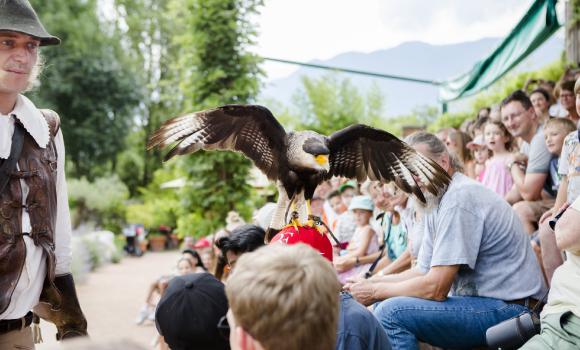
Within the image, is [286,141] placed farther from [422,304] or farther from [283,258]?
[283,258]

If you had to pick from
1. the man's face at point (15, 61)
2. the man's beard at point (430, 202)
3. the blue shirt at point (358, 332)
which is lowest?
the blue shirt at point (358, 332)

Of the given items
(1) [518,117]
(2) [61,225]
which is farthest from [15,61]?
(1) [518,117]

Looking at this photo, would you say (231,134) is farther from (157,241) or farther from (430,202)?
(157,241)

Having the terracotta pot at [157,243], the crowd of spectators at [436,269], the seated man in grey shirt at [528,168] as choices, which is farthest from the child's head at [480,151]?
the terracotta pot at [157,243]

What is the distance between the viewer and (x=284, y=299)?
1126 millimetres

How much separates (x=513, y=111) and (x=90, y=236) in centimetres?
1177

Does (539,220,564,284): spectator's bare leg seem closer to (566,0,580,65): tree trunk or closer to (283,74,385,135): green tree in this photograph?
(566,0,580,65): tree trunk

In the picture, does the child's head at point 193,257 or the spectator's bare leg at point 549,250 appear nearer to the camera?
the spectator's bare leg at point 549,250

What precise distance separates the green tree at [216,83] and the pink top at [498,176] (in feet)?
15.0

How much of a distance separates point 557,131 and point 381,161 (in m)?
1.42

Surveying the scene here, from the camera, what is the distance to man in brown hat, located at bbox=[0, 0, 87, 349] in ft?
5.53

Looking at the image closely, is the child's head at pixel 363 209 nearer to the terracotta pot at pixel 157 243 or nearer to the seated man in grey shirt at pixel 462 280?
the seated man in grey shirt at pixel 462 280

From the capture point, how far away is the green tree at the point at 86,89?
21.1 m

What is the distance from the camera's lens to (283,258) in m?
1.16
